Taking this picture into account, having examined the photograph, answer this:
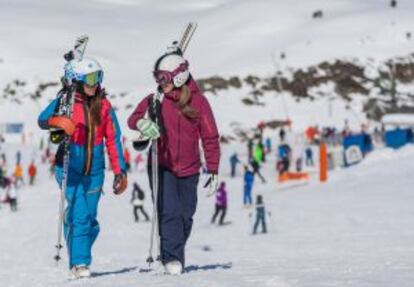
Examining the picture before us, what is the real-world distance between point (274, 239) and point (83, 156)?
39.7 ft

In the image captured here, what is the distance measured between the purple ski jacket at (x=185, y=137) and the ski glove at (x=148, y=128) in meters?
0.17

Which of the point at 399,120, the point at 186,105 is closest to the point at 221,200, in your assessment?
the point at 186,105

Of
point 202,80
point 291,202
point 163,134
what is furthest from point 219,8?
point 163,134

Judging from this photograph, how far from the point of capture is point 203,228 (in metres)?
22.6

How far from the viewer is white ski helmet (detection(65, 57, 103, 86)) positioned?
768 cm

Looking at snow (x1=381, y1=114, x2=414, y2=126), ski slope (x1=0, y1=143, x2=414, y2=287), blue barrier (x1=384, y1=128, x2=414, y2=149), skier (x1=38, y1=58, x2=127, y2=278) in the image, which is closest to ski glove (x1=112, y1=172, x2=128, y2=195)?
skier (x1=38, y1=58, x2=127, y2=278)

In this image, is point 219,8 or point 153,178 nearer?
point 153,178

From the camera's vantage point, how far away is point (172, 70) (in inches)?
301

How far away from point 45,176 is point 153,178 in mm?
35441

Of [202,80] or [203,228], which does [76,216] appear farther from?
[202,80]

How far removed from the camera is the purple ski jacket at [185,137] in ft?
24.9

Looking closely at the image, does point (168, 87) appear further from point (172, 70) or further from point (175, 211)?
point (175, 211)

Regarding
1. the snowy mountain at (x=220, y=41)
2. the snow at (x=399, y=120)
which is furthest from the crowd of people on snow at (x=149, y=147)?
the snowy mountain at (x=220, y=41)

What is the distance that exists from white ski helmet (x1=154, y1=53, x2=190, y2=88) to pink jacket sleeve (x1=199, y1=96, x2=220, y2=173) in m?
0.27
